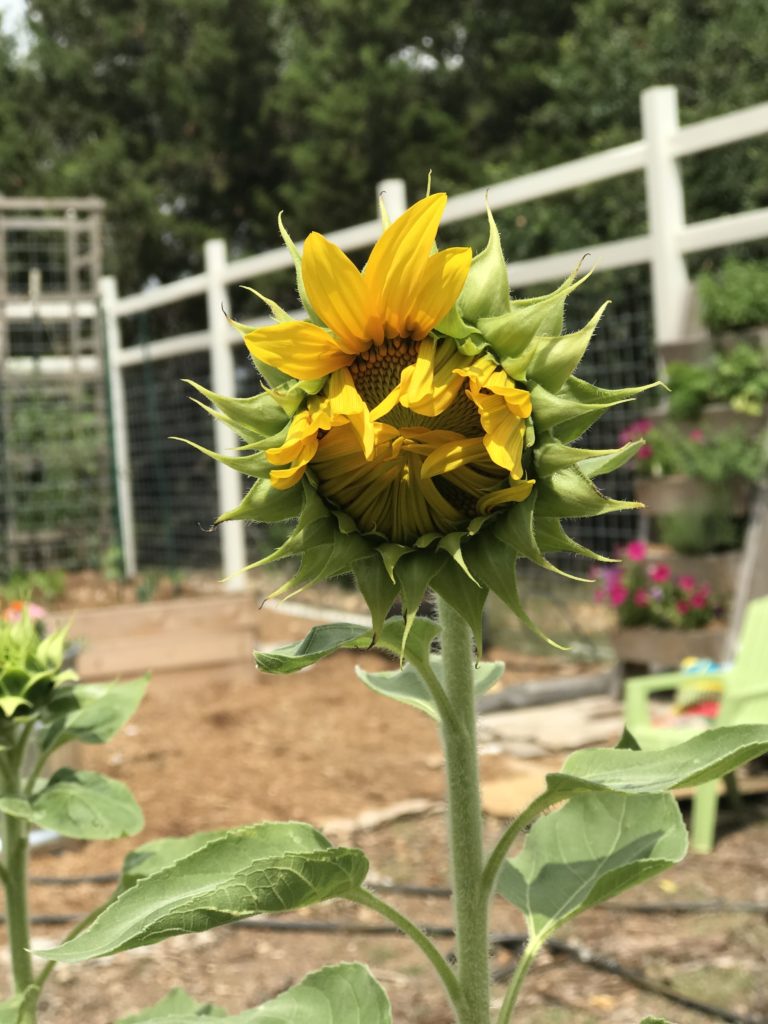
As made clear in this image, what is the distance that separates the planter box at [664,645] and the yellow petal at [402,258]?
182 inches

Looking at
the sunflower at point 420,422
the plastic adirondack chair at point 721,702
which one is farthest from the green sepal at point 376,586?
the plastic adirondack chair at point 721,702

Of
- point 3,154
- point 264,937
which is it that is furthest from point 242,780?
point 3,154

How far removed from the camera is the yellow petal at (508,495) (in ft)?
2.30

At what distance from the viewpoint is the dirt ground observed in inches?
118

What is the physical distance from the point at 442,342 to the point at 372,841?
11.8ft

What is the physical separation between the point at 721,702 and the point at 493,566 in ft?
12.0

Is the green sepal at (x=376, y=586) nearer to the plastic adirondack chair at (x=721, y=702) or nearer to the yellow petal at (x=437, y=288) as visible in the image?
the yellow petal at (x=437, y=288)

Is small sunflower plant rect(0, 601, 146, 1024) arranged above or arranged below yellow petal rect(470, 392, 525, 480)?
below

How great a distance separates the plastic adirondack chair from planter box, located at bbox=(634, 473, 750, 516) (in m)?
0.97

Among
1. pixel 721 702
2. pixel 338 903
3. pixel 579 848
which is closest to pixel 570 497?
pixel 579 848

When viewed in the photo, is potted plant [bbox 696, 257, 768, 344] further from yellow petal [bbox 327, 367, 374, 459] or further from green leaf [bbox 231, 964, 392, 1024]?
yellow petal [bbox 327, 367, 374, 459]

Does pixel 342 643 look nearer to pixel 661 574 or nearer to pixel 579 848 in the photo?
pixel 579 848

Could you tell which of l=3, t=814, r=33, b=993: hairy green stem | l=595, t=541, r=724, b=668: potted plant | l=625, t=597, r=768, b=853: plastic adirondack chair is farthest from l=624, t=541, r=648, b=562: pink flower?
l=3, t=814, r=33, b=993: hairy green stem

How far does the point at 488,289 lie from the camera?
74cm
